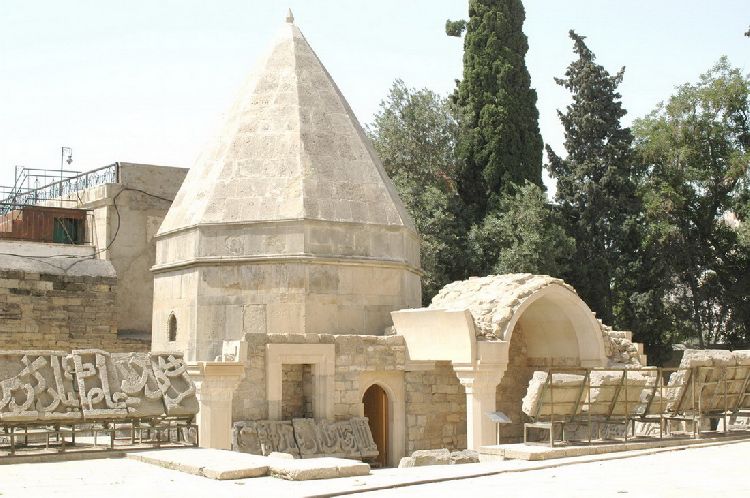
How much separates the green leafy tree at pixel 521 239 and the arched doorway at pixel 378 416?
31.0 ft

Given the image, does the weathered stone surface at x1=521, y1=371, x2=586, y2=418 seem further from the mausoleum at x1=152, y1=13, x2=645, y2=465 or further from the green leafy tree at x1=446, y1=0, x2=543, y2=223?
the green leafy tree at x1=446, y1=0, x2=543, y2=223

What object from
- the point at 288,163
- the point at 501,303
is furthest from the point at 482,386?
the point at 288,163

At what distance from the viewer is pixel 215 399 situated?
1389cm

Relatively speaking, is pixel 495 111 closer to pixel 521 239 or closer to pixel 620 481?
pixel 521 239

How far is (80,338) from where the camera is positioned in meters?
20.5

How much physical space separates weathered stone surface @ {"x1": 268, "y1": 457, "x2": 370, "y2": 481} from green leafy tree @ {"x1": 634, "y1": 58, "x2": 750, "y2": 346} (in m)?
22.6

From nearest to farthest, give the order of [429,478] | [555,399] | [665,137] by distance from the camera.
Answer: [429,478]
[555,399]
[665,137]

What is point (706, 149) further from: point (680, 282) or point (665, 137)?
point (680, 282)

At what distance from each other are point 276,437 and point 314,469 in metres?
6.40

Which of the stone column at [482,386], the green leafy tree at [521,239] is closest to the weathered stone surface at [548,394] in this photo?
the stone column at [482,386]

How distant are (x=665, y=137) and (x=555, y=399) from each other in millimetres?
20733

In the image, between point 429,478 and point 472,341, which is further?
point 472,341

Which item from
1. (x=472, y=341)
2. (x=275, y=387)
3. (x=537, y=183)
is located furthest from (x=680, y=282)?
(x=275, y=387)

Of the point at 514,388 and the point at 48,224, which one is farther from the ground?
the point at 48,224
